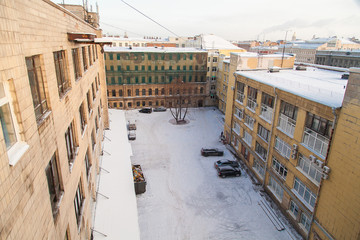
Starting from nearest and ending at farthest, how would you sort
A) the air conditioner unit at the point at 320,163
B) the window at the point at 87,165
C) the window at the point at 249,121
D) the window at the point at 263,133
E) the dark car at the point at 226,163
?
the window at the point at 87,165 → the air conditioner unit at the point at 320,163 → the window at the point at 263,133 → the window at the point at 249,121 → the dark car at the point at 226,163

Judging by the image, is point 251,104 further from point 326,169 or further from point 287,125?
point 326,169

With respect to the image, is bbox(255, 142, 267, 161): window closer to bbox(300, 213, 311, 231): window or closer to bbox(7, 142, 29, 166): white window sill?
bbox(300, 213, 311, 231): window

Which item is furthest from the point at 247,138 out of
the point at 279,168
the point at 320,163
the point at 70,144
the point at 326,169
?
the point at 70,144

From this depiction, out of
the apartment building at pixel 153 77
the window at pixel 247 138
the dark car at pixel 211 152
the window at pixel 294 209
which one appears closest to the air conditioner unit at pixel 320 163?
the window at pixel 294 209

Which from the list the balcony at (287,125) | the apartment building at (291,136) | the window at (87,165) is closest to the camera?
the window at (87,165)

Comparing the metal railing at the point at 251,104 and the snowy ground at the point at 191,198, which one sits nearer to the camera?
the snowy ground at the point at 191,198

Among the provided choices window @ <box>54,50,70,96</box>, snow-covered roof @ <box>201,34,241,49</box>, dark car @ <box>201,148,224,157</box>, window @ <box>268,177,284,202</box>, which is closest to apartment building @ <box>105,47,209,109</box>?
dark car @ <box>201,148,224,157</box>

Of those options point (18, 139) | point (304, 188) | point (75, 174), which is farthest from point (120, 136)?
point (18, 139)

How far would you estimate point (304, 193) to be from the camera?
60.2 ft

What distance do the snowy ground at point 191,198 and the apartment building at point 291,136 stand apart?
2299mm

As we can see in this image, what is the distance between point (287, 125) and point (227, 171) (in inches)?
361

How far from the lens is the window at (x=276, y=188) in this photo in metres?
21.6

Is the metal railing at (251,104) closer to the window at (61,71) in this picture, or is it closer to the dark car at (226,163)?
the dark car at (226,163)

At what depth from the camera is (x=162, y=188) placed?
24.3 m
